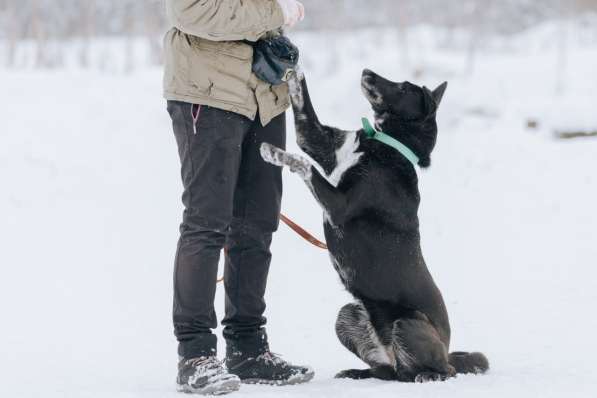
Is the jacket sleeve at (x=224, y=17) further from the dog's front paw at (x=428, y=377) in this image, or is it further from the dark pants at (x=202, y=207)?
the dog's front paw at (x=428, y=377)

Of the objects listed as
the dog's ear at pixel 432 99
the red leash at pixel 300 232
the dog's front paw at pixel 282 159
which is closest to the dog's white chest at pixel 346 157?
the dog's front paw at pixel 282 159

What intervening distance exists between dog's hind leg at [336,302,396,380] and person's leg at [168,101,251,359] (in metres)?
0.62

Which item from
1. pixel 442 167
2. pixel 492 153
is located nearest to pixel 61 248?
pixel 442 167

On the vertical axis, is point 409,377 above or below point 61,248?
below

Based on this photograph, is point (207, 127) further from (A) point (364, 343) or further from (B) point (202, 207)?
(A) point (364, 343)

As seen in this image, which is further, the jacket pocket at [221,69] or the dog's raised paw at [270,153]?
the dog's raised paw at [270,153]

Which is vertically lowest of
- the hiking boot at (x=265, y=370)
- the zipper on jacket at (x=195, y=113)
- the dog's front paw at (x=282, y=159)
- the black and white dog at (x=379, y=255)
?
the hiking boot at (x=265, y=370)

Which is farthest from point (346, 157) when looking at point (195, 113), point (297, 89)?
point (195, 113)

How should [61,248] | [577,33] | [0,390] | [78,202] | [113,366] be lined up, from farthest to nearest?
1. [577,33]
2. [78,202]
3. [61,248]
4. [113,366]
5. [0,390]

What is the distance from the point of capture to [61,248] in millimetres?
6254

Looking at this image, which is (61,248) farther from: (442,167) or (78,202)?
(442,167)

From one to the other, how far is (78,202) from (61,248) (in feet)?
4.64

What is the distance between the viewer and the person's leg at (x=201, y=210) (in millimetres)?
2680

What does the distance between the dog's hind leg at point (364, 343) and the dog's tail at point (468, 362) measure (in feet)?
0.81
